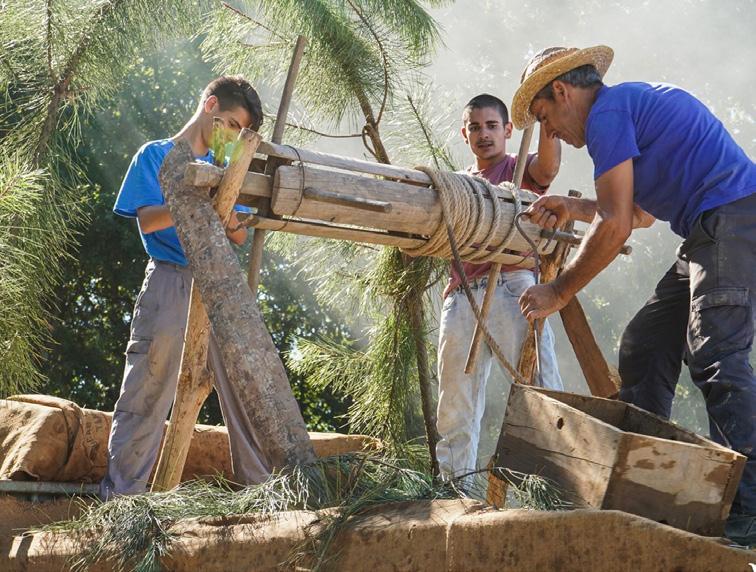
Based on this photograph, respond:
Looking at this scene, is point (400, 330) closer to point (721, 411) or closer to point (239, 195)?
point (239, 195)

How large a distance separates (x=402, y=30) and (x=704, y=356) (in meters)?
3.19

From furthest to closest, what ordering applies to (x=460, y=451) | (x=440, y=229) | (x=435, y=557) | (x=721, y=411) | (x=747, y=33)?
(x=747, y=33) → (x=460, y=451) → (x=440, y=229) → (x=721, y=411) → (x=435, y=557)

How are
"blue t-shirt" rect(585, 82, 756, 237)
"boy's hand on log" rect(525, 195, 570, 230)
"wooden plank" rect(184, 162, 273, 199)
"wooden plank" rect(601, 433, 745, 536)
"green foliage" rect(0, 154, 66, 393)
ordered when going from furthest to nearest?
"green foliage" rect(0, 154, 66, 393) → "boy's hand on log" rect(525, 195, 570, 230) → "wooden plank" rect(184, 162, 273, 199) → "blue t-shirt" rect(585, 82, 756, 237) → "wooden plank" rect(601, 433, 745, 536)

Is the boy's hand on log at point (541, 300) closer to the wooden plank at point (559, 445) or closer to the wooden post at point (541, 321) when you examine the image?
the wooden plank at point (559, 445)

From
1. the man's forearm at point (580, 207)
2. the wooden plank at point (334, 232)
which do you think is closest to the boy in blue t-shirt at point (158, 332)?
the wooden plank at point (334, 232)

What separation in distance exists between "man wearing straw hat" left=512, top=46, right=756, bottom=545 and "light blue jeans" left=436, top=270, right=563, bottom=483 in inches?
35.0

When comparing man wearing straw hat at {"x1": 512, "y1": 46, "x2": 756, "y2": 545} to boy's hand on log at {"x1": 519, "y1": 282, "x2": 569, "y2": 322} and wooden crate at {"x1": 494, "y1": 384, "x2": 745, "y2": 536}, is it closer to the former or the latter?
boy's hand on log at {"x1": 519, "y1": 282, "x2": 569, "y2": 322}

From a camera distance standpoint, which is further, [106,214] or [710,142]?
[106,214]

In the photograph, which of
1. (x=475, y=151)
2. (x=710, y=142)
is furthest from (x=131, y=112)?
(x=710, y=142)

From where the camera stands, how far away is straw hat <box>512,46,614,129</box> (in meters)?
3.19

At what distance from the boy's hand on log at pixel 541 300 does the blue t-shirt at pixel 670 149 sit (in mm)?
369

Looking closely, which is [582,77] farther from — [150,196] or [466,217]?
[150,196]

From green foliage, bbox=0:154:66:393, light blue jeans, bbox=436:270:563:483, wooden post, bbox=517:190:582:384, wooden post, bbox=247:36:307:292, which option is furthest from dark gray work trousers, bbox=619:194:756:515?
green foliage, bbox=0:154:66:393

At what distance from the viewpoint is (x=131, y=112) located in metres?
11.9
